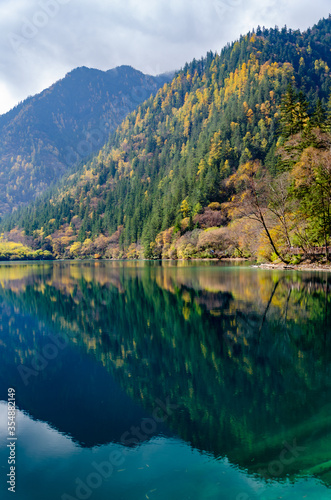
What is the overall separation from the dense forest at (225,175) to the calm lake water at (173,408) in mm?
26830

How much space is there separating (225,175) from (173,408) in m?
94.3

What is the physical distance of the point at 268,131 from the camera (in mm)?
102500

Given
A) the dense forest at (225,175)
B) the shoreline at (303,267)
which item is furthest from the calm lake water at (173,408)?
the dense forest at (225,175)

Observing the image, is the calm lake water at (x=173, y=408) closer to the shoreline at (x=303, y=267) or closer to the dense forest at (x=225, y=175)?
the shoreline at (x=303, y=267)

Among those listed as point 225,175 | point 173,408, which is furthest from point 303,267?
point 225,175

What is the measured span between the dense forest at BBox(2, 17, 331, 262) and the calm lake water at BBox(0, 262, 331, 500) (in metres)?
26.8

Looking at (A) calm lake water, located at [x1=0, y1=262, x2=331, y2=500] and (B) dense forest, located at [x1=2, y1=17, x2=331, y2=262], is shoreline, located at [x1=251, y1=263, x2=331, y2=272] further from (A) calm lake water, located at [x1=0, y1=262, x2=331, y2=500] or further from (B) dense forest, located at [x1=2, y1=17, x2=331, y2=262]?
(A) calm lake water, located at [x1=0, y1=262, x2=331, y2=500]

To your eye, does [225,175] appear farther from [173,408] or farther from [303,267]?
[173,408]

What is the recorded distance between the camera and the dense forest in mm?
37688

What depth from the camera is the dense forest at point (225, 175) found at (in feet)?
124

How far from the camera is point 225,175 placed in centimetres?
9544

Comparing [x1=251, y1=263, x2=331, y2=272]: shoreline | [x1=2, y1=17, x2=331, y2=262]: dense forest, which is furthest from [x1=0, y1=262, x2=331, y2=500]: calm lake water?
[x1=2, y1=17, x2=331, y2=262]: dense forest

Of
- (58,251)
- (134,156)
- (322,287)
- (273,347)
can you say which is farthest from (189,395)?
(134,156)

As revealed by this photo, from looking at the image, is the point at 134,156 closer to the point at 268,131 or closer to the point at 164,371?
the point at 268,131
